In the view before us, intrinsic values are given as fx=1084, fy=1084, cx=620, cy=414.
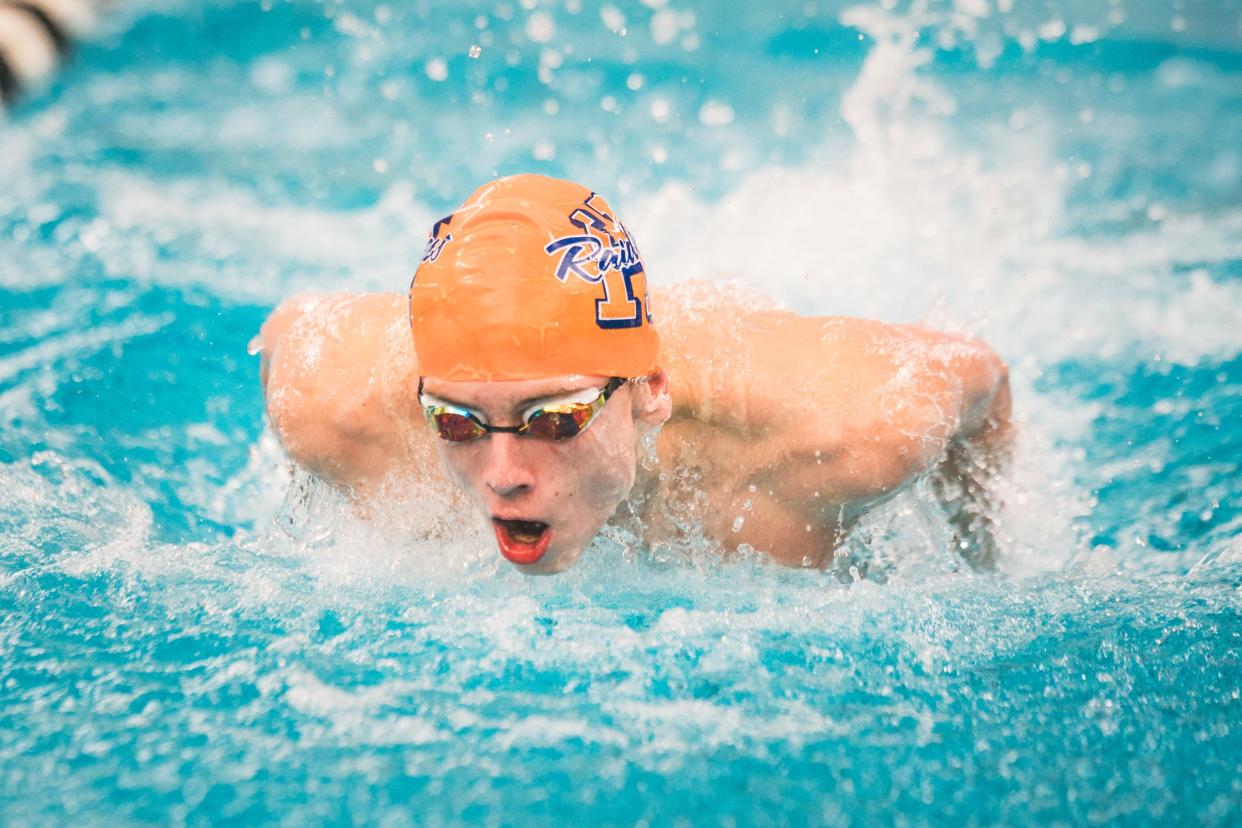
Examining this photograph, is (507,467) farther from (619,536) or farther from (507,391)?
(619,536)

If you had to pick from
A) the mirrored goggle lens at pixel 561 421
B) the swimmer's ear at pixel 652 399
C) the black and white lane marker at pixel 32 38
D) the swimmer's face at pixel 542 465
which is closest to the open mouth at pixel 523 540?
the swimmer's face at pixel 542 465

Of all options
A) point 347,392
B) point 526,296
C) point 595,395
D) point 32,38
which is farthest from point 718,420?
point 32,38

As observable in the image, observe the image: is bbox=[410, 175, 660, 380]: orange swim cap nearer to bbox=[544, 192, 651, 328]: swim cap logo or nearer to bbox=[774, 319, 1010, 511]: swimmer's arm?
bbox=[544, 192, 651, 328]: swim cap logo

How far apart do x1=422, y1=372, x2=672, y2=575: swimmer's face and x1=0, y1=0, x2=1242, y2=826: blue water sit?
36 centimetres

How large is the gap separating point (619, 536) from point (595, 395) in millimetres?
718

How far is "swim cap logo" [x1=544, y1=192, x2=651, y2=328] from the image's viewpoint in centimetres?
236

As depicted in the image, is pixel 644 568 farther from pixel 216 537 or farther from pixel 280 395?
pixel 216 537

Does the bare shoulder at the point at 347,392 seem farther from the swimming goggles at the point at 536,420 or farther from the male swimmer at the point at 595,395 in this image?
the swimming goggles at the point at 536,420

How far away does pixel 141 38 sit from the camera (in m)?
7.53

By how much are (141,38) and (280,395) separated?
5.78 m

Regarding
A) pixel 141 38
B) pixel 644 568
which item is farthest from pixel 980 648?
pixel 141 38

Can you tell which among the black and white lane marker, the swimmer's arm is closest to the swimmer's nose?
the swimmer's arm

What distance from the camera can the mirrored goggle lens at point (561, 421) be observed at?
2.31m

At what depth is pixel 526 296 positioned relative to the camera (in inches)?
89.4
